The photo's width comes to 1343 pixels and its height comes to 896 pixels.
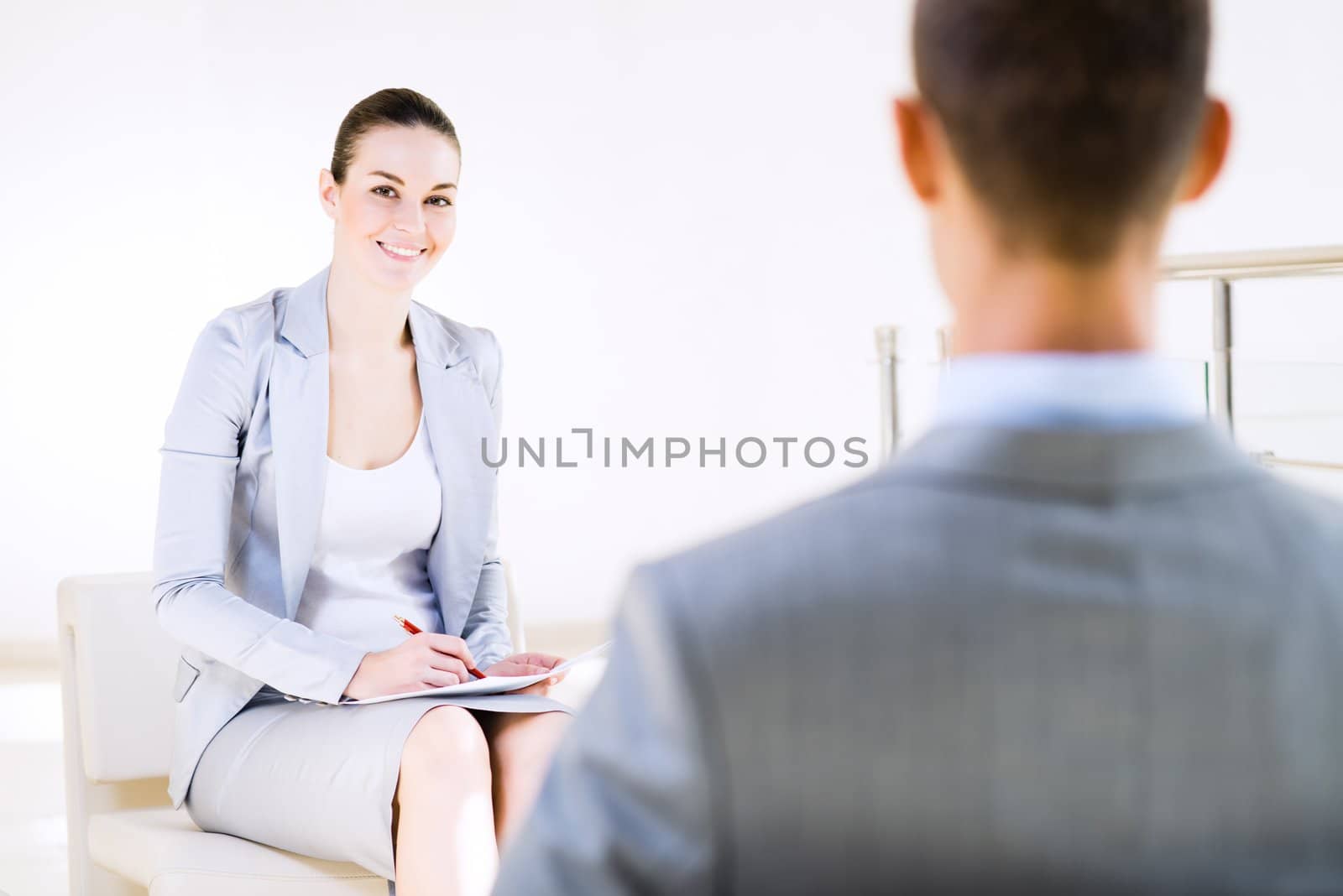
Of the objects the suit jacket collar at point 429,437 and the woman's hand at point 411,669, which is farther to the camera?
the suit jacket collar at point 429,437

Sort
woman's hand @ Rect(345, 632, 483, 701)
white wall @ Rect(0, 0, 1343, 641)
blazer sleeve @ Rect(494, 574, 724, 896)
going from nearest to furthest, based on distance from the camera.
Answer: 1. blazer sleeve @ Rect(494, 574, 724, 896)
2. woman's hand @ Rect(345, 632, 483, 701)
3. white wall @ Rect(0, 0, 1343, 641)

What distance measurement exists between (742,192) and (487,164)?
1093 mm

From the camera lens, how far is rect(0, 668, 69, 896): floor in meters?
3.32

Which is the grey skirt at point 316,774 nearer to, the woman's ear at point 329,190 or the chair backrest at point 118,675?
the chair backrest at point 118,675

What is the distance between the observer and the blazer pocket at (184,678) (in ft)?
6.77

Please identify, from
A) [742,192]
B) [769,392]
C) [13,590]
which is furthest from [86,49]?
[769,392]

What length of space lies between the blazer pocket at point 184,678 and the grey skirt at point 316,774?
0.29 feet

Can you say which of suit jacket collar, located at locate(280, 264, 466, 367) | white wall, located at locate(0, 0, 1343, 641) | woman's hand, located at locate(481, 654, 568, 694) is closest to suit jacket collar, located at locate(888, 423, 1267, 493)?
woman's hand, located at locate(481, 654, 568, 694)

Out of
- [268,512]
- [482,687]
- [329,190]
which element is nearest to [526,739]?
[482,687]

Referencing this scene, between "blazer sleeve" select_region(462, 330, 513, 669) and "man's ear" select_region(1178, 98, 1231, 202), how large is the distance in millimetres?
1623

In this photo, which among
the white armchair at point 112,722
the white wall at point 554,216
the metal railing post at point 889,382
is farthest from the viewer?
the white wall at point 554,216

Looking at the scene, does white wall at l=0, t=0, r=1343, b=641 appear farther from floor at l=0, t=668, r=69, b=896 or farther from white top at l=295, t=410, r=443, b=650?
white top at l=295, t=410, r=443, b=650

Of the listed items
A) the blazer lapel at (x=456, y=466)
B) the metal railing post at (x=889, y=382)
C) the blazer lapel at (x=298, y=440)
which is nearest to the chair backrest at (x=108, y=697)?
the blazer lapel at (x=298, y=440)

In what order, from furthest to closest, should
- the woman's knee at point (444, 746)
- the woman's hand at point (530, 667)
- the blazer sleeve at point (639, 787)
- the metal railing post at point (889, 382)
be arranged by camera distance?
the metal railing post at point (889, 382)
the woman's hand at point (530, 667)
the woman's knee at point (444, 746)
the blazer sleeve at point (639, 787)
